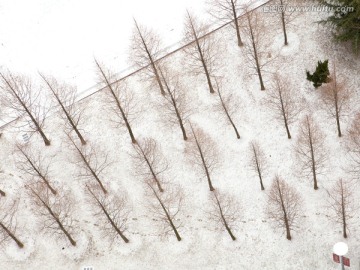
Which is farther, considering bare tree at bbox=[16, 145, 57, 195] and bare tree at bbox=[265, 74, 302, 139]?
bare tree at bbox=[16, 145, 57, 195]

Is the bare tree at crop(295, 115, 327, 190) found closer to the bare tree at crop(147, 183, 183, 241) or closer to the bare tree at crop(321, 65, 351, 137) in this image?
the bare tree at crop(321, 65, 351, 137)

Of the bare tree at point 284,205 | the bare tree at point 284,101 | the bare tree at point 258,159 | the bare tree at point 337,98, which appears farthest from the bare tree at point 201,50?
the bare tree at point 284,205

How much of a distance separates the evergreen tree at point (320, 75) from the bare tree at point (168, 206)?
14449 mm

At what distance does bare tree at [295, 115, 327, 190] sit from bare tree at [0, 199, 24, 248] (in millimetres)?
23854

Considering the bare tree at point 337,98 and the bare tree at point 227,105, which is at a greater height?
the bare tree at point 227,105

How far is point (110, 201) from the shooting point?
46875mm

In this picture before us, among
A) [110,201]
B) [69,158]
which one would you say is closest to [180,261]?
[110,201]

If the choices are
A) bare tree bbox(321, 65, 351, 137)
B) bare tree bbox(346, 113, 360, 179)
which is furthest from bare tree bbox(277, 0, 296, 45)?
bare tree bbox(346, 113, 360, 179)

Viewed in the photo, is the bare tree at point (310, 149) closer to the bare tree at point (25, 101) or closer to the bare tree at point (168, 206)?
the bare tree at point (168, 206)

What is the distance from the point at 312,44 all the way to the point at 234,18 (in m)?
7.32

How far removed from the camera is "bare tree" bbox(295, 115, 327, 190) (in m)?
45.1

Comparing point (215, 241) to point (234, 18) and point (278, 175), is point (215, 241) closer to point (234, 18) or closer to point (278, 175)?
point (278, 175)

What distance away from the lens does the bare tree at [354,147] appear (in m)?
44.9

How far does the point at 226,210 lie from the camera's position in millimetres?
45156
